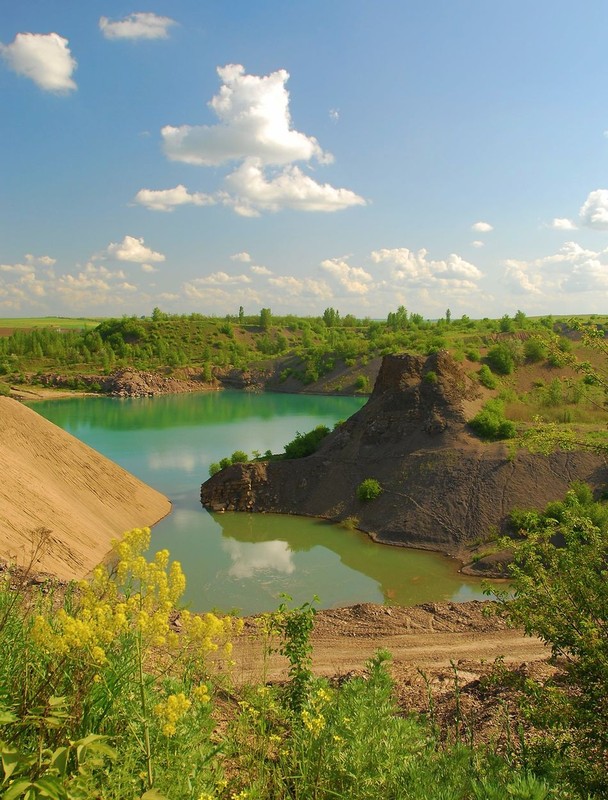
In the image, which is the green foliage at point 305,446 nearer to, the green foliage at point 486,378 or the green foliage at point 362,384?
the green foliage at point 486,378

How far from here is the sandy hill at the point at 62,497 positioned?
20570 mm

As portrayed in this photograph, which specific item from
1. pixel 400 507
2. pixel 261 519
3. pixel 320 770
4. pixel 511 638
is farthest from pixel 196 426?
pixel 320 770

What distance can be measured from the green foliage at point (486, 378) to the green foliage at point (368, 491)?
35.1 feet

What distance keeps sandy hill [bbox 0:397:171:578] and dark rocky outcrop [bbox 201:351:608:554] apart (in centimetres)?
448

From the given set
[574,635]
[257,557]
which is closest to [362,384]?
[257,557]

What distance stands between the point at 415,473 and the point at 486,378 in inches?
386

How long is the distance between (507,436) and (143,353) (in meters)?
83.5

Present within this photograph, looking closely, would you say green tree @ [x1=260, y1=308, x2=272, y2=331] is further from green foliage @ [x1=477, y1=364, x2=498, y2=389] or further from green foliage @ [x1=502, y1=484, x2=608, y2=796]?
green foliage @ [x1=502, y1=484, x2=608, y2=796]

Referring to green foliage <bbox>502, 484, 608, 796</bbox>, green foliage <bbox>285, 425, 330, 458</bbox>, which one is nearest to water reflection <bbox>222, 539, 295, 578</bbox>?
green foliage <bbox>285, 425, 330, 458</bbox>

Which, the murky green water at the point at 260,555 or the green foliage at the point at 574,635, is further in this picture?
the murky green water at the point at 260,555

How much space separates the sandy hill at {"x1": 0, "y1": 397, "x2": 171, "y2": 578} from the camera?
20.6m

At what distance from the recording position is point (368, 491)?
28.2m

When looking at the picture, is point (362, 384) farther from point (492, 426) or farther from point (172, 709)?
point (172, 709)

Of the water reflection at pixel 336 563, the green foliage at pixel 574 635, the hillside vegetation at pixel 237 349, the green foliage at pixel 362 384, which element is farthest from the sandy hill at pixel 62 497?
the green foliage at pixel 362 384
